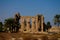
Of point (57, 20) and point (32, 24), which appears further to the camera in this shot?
point (57, 20)

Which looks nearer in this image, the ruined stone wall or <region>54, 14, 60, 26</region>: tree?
the ruined stone wall

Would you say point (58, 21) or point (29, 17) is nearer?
point (29, 17)

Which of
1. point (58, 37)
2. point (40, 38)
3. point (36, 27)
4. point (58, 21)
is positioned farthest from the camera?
point (58, 21)

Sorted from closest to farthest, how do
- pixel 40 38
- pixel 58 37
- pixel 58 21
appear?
pixel 40 38 < pixel 58 37 < pixel 58 21

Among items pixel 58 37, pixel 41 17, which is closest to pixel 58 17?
pixel 41 17

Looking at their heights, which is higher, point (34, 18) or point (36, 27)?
point (34, 18)

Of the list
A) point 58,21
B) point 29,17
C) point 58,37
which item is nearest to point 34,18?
point 29,17

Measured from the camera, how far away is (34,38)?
15.6ft

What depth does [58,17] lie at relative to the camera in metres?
72.7

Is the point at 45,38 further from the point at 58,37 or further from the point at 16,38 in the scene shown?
the point at 16,38

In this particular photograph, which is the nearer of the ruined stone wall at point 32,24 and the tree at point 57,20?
the ruined stone wall at point 32,24

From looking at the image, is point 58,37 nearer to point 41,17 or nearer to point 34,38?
point 34,38

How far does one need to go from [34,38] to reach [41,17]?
2173 inches

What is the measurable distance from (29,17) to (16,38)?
55079 millimetres
